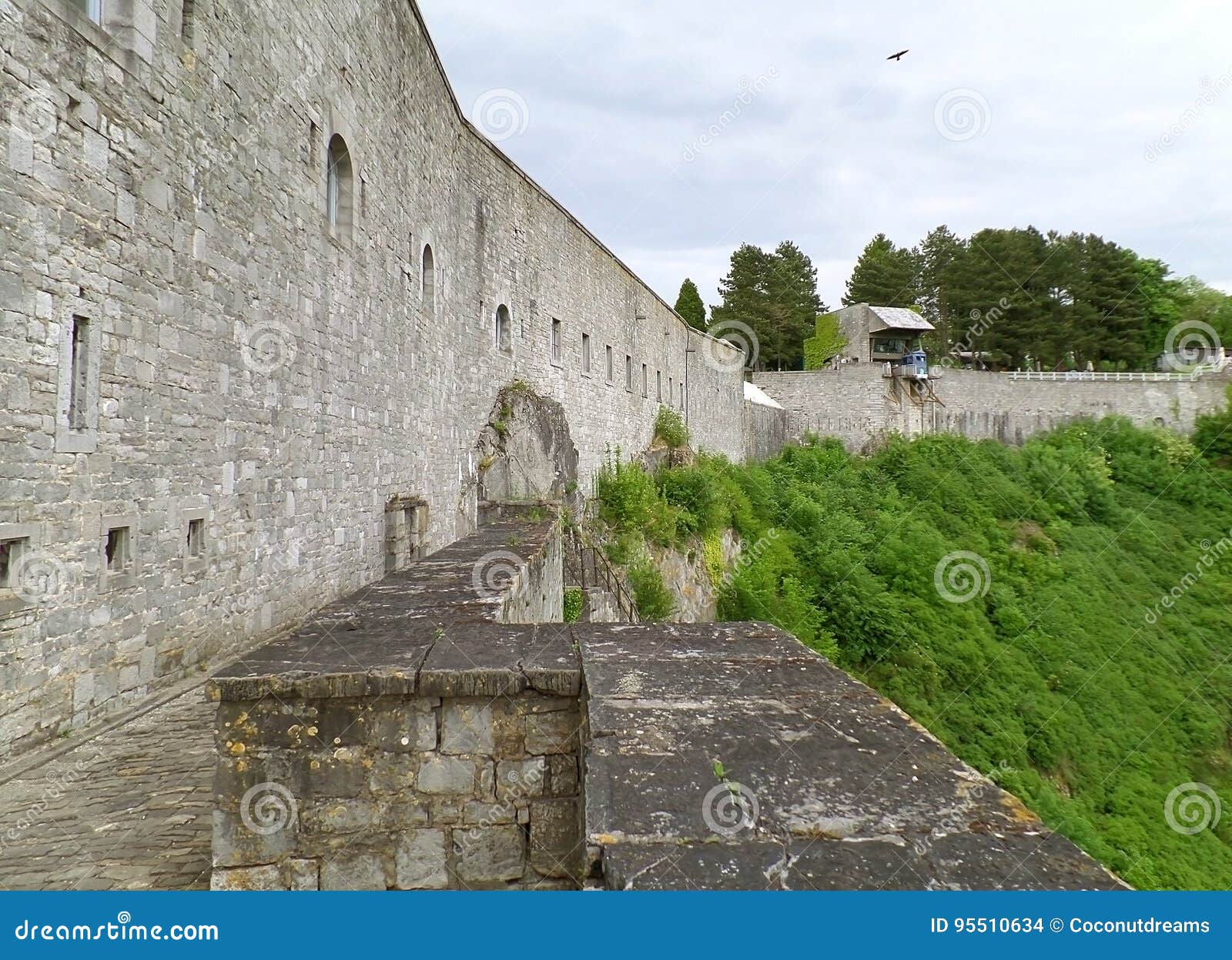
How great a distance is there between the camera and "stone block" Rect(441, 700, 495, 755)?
287 cm

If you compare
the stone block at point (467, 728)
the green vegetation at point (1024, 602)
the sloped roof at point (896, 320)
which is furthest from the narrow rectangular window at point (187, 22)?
the sloped roof at point (896, 320)

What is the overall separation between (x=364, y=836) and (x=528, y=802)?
0.59m

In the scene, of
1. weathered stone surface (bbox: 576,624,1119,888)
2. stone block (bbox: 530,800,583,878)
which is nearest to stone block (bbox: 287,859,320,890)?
stone block (bbox: 530,800,583,878)

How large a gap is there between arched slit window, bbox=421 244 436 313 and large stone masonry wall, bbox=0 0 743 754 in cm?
6

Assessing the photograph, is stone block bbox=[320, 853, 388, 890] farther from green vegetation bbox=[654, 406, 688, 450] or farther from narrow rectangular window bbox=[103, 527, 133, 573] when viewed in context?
green vegetation bbox=[654, 406, 688, 450]

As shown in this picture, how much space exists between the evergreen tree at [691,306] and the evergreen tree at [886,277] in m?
10.4

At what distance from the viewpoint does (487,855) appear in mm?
2812

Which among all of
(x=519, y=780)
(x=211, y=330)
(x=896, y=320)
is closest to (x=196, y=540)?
(x=211, y=330)

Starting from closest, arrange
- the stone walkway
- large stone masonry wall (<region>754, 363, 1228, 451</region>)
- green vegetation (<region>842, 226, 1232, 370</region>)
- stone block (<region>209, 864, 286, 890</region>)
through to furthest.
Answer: stone block (<region>209, 864, 286, 890</region>) → the stone walkway → large stone masonry wall (<region>754, 363, 1228, 451</region>) → green vegetation (<region>842, 226, 1232, 370</region>)

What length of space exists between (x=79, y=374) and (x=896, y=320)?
3628 centimetres

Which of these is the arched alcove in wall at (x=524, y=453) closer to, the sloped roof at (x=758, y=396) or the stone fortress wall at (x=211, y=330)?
the stone fortress wall at (x=211, y=330)

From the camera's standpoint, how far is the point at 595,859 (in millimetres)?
1937

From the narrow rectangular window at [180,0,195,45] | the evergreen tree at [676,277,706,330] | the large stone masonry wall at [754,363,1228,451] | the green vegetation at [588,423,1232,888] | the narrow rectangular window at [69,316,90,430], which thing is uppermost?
the evergreen tree at [676,277,706,330]

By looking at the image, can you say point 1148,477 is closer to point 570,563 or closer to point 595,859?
point 570,563
